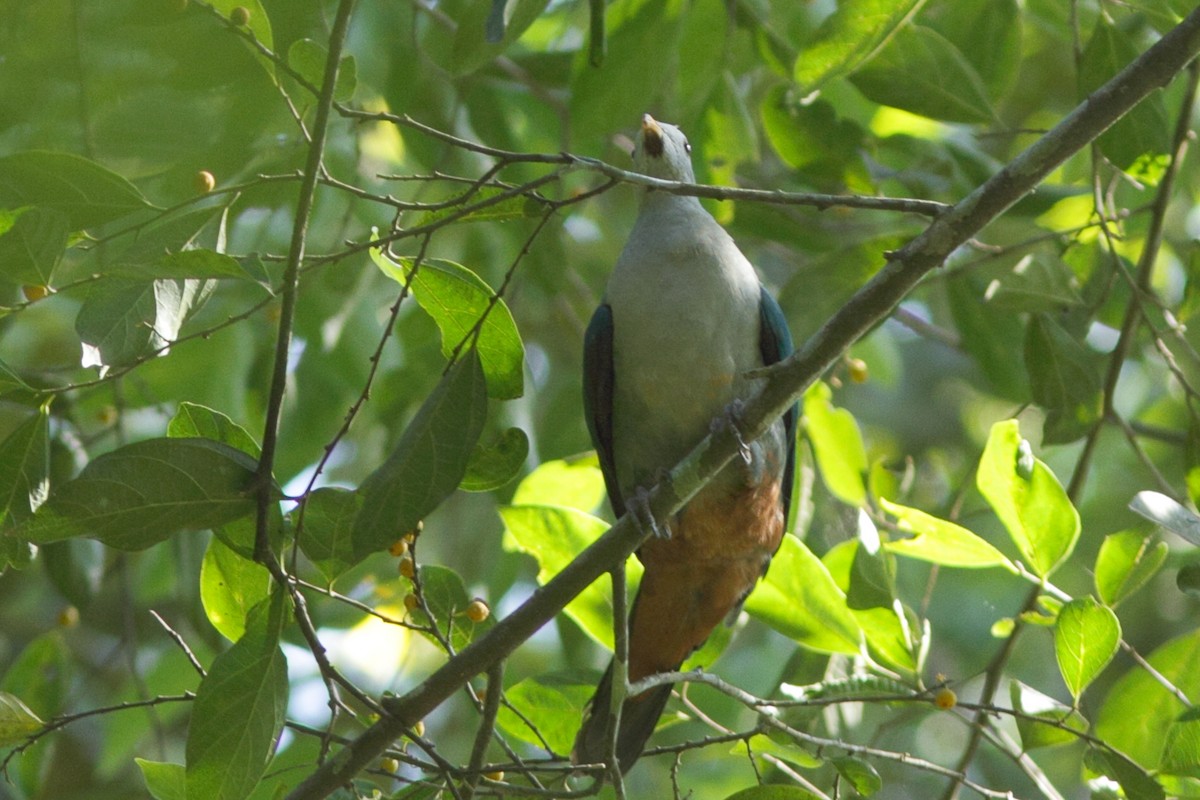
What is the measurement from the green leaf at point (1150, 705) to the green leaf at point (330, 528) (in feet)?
6.70

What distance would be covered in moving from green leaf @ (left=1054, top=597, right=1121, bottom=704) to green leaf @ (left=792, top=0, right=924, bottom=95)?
1361 mm

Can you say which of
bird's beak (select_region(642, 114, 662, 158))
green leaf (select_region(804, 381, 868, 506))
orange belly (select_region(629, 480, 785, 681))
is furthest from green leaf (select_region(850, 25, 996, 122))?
orange belly (select_region(629, 480, 785, 681))

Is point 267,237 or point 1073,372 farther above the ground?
point 267,237

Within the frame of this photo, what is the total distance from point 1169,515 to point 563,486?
6.21 ft

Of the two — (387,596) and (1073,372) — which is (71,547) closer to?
(387,596)

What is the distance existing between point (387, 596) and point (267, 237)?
1322 millimetres

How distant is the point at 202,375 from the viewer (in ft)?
15.5

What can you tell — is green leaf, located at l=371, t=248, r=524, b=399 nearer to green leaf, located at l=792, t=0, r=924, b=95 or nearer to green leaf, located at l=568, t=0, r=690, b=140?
green leaf, located at l=792, t=0, r=924, b=95

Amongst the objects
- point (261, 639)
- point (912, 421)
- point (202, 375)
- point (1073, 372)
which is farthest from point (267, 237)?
point (912, 421)

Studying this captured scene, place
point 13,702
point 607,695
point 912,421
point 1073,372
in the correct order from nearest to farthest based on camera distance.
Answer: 1. point 13,702
2. point 607,695
3. point 1073,372
4. point 912,421

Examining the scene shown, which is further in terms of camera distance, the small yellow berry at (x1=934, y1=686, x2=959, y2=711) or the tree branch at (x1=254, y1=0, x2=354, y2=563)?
the small yellow berry at (x1=934, y1=686, x2=959, y2=711)

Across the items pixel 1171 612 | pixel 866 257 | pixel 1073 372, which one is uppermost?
pixel 866 257

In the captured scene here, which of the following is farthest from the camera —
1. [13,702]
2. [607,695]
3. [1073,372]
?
[1073,372]

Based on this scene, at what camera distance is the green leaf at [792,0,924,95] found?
2.98 meters
